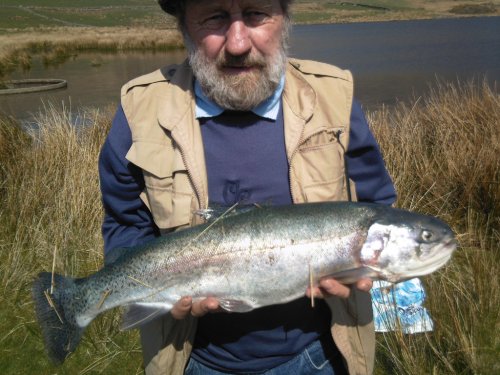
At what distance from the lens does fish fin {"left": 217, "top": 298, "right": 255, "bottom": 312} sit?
8.51ft

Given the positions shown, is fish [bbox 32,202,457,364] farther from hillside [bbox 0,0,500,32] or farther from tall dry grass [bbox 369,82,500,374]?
hillside [bbox 0,0,500,32]

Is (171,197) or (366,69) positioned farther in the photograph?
(366,69)

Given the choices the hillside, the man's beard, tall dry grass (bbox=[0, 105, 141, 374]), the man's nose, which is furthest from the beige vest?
the hillside

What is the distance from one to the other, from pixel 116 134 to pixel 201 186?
556 mm

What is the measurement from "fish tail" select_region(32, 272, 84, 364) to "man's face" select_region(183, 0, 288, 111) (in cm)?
137

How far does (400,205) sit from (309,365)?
13.3ft

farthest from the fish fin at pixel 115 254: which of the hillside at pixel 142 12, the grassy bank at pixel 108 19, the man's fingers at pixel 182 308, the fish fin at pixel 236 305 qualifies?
the hillside at pixel 142 12

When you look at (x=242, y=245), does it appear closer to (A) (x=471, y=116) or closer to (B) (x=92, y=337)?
(B) (x=92, y=337)

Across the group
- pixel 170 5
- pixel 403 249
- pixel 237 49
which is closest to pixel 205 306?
pixel 403 249

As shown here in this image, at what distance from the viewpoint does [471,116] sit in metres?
7.41

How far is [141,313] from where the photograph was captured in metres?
2.73

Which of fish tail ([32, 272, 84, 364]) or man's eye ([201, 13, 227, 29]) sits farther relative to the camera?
fish tail ([32, 272, 84, 364])

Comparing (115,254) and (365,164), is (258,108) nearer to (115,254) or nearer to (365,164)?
(365,164)

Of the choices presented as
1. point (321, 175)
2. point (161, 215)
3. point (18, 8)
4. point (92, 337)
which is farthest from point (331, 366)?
point (18, 8)
